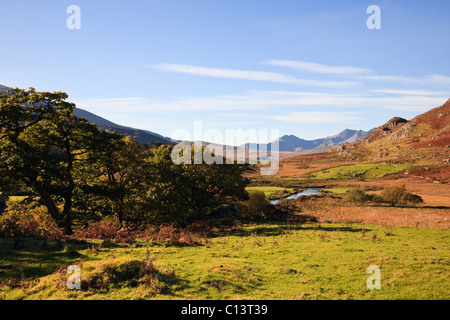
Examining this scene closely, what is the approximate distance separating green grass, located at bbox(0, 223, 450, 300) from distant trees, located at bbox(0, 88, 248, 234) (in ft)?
23.9

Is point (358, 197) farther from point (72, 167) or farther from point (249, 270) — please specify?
point (72, 167)

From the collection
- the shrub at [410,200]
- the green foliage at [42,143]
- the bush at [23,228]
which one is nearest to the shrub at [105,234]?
the bush at [23,228]

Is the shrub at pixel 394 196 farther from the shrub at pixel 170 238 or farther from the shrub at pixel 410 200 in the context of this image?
the shrub at pixel 170 238

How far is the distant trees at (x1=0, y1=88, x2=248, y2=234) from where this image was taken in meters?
23.0

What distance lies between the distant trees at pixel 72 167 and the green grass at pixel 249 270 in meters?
7.27

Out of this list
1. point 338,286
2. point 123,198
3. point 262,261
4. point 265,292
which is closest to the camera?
point 265,292

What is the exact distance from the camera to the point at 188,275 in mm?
14508

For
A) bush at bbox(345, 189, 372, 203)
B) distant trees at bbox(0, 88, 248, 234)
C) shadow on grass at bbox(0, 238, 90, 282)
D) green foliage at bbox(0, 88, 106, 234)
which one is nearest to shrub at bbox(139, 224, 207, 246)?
distant trees at bbox(0, 88, 248, 234)

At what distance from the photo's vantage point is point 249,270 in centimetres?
1560

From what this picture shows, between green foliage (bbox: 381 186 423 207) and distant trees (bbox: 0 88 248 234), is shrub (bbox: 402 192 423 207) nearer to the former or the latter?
green foliage (bbox: 381 186 423 207)

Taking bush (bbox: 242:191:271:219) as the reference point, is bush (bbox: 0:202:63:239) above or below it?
above
